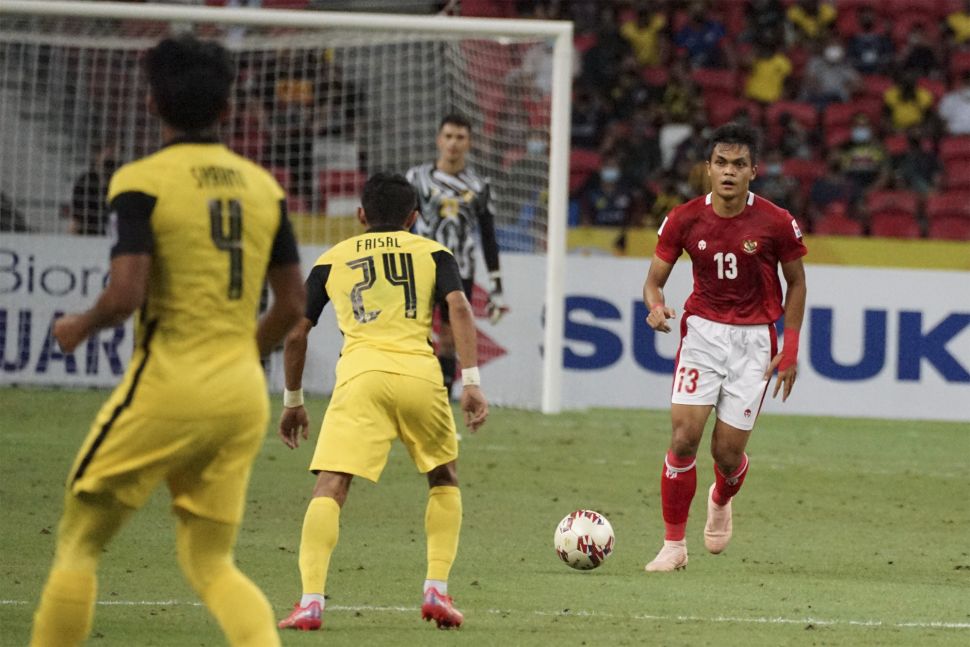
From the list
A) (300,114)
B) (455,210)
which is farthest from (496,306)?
(300,114)

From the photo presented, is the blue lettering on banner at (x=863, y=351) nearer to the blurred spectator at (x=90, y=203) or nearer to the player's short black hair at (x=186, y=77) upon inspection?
the blurred spectator at (x=90, y=203)

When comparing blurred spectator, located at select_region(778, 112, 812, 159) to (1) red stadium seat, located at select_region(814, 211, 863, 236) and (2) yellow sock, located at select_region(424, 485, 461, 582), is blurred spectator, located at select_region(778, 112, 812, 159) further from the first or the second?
(2) yellow sock, located at select_region(424, 485, 461, 582)

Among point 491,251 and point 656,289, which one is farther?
point 491,251

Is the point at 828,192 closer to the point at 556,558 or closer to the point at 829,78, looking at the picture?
the point at 829,78

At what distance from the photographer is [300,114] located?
1650 cm

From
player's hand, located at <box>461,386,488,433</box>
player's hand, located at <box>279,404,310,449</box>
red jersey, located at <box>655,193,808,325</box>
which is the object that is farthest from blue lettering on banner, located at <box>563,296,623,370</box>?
player's hand, located at <box>461,386,488,433</box>

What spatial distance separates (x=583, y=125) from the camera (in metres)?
20.7

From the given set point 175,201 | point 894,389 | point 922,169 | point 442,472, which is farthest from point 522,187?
point 175,201

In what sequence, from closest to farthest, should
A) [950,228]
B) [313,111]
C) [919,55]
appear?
[313,111]
[950,228]
[919,55]

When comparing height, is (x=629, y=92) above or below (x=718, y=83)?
below

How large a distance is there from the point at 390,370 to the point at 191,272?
2035 millimetres

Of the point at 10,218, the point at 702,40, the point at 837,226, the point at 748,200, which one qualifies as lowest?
the point at 837,226

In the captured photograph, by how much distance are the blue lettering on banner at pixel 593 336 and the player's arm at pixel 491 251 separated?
256cm

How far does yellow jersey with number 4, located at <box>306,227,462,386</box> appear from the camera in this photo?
6520 millimetres
